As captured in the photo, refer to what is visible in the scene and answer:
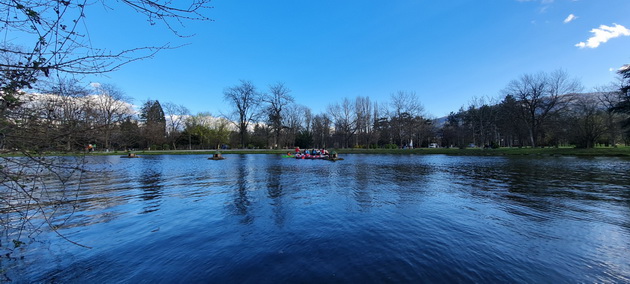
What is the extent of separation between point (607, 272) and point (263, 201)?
356 inches

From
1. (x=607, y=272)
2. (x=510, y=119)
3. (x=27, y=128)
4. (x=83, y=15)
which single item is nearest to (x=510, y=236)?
(x=607, y=272)

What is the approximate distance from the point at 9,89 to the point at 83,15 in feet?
4.69

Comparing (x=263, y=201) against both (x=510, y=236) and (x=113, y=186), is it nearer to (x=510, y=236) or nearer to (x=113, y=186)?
(x=510, y=236)

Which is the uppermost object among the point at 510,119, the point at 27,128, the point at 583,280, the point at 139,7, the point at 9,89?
the point at 510,119

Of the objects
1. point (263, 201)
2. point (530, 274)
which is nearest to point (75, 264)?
point (263, 201)

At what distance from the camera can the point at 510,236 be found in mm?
5934

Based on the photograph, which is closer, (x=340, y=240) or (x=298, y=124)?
(x=340, y=240)

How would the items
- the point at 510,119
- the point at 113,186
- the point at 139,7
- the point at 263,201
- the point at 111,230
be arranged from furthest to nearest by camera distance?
the point at 510,119 → the point at 113,186 → the point at 263,201 → the point at 111,230 → the point at 139,7

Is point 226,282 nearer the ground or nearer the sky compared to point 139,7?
nearer the ground

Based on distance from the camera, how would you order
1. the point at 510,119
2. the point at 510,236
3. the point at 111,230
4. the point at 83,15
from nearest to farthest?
the point at 83,15 < the point at 510,236 < the point at 111,230 < the point at 510,119

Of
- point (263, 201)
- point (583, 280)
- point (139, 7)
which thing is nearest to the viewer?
point (139, 7)

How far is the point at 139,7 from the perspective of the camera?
3016 mm

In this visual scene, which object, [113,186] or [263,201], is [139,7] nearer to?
[263,201]

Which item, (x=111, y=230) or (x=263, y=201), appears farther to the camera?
(x=263, y=201)
